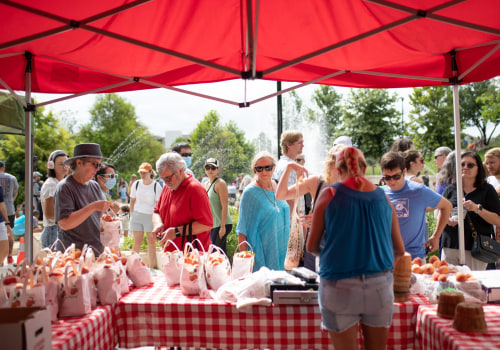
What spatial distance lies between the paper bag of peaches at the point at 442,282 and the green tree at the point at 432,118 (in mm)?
28927

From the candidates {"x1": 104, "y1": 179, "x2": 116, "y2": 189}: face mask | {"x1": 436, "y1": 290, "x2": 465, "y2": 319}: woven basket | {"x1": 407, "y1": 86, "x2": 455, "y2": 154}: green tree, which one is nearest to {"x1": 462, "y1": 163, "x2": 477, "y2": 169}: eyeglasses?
{"x1": 436, "y1": 290, "x2": 465, "y2": 319}: woven basket

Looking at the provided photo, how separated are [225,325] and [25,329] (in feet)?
4.10

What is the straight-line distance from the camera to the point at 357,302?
2.10 meters

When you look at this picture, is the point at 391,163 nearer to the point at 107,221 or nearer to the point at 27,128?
the point at 107,221

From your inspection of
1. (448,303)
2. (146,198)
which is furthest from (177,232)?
(146,198)

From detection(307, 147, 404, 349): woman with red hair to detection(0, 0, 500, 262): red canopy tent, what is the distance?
4.43ft

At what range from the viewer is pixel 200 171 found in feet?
89.9

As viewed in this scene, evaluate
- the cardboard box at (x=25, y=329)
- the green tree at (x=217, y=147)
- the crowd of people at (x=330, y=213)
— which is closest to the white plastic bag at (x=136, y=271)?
the crowd of people at (x=330, y=213)

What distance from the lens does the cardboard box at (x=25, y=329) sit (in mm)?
1851

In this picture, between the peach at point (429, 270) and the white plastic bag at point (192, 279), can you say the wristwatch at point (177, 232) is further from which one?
the peach at point (429, 270)

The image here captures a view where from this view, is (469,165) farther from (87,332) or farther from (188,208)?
(87,332)

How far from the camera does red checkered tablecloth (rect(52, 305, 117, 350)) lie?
226 centimetres

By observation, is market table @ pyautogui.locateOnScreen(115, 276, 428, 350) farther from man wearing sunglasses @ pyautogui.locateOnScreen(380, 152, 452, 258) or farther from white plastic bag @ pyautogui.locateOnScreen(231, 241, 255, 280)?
man wearing sunglasses @ pyautogui.locateOnScreen(380, 152, 452, 258)

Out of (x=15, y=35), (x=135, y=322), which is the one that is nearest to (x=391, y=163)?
(x=135, y=322)
